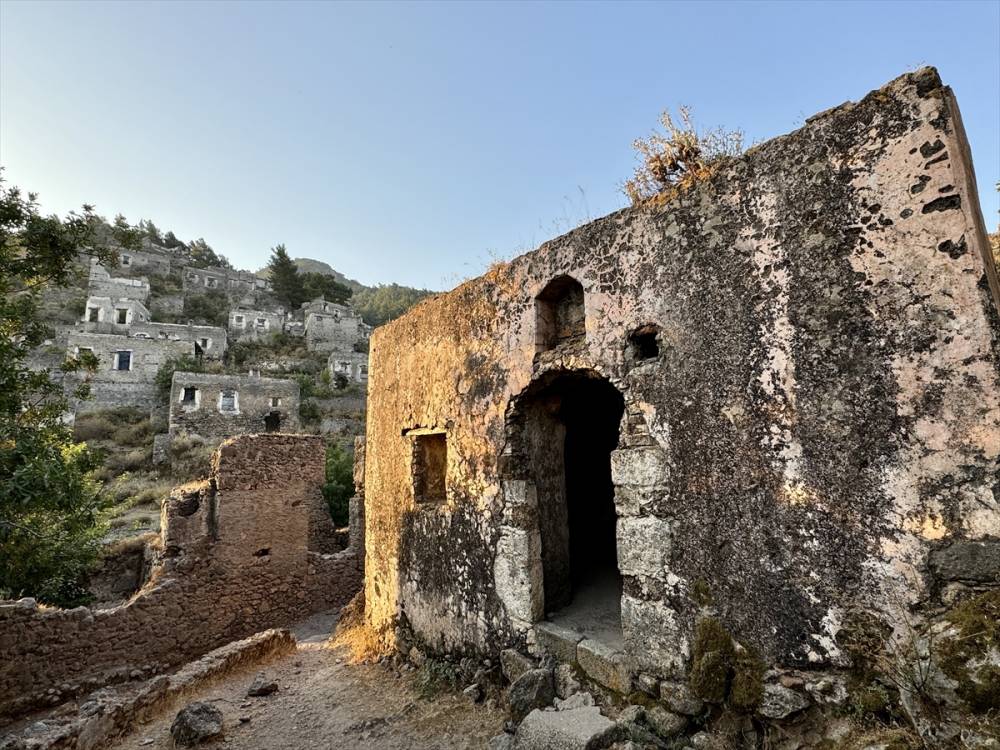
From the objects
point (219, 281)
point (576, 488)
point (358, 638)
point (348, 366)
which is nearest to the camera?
point (576, 488)

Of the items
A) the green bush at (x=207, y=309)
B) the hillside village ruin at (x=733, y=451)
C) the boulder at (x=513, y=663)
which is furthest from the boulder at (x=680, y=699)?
the green bush at (x=207, y=309)

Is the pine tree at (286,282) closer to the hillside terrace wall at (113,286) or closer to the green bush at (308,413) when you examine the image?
the hillside terrace wall at (113,286)

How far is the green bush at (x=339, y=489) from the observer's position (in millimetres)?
16125

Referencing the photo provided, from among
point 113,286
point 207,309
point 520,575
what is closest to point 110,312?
point 113,286

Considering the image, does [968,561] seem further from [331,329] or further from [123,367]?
[331,329]

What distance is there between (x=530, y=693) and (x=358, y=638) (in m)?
3.88

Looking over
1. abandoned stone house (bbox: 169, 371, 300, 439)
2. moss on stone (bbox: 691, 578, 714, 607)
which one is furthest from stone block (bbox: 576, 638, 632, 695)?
abandoned stone house (bbox: 169, 371, 300, 439)

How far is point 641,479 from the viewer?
370 centimetres

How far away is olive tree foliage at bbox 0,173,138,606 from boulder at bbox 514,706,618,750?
19.7ft

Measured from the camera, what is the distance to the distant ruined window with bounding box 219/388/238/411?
28.8 m

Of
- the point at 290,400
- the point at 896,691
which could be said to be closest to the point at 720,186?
the point at 896,691

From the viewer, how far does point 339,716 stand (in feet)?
16.5

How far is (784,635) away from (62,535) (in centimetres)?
1221

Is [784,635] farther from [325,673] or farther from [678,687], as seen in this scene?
[325,673]
